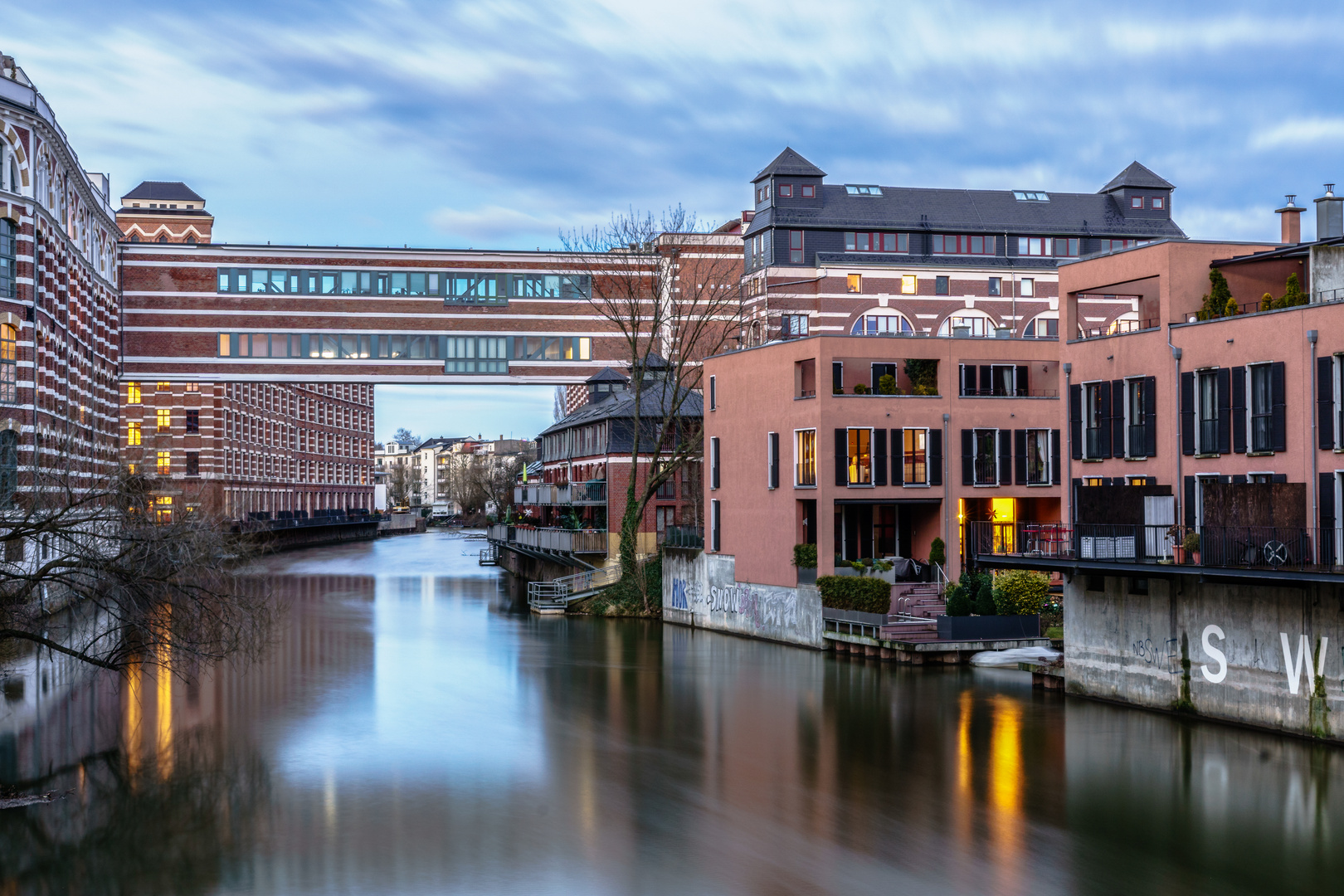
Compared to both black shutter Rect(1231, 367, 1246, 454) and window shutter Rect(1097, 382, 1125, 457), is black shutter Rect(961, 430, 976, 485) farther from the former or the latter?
black shutter Rect(1231, 367, 1246, 454)

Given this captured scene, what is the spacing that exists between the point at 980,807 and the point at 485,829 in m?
9.18

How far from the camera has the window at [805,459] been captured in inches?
1757

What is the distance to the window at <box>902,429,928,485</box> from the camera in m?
45.0

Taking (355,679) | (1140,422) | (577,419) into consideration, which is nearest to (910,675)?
(1140,422)

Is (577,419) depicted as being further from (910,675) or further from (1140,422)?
(1140,422)

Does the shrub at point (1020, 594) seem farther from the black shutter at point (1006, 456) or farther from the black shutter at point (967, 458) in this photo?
the black shutter at point (1006, 456)

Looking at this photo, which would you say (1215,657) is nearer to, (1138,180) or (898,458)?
(898,458)

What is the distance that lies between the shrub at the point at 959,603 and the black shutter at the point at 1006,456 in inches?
262

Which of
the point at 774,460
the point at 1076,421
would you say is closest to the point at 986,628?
the point at 1076,421

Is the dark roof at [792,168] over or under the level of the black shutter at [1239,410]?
over

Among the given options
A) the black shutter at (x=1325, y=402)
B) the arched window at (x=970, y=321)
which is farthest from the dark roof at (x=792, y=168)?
the black shutter at (x=1325, y=402)

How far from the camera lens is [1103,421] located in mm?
34562

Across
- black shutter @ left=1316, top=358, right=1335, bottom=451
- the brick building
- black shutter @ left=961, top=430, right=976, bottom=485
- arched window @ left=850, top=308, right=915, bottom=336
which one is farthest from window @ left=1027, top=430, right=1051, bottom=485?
the brick building

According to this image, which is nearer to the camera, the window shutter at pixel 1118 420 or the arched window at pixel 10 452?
the window shutter at pixel 1118 420
